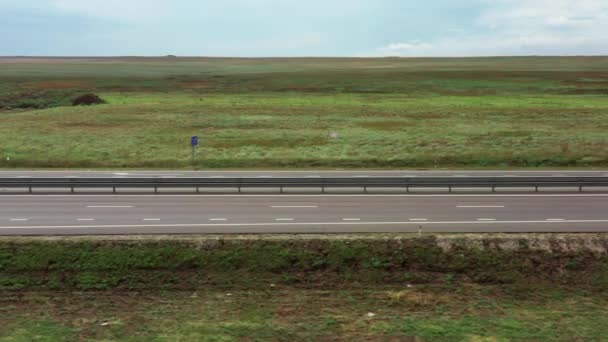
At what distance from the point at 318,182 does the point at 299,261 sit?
28.7ft

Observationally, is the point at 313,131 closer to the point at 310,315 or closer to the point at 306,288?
the point at 306,288

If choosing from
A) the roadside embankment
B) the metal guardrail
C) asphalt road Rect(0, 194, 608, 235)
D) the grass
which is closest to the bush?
the metal guardrail

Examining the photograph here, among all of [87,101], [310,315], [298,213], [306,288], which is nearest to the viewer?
[310,315]

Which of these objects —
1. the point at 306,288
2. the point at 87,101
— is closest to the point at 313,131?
the point at 306,288

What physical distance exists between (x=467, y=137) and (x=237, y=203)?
2423 cm

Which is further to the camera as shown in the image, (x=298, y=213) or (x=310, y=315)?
(x=298, y=213)

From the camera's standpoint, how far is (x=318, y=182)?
2492cm

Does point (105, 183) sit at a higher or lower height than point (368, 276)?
higher

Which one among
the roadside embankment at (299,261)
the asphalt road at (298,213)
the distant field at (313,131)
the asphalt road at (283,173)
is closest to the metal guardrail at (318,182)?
the asphalt road at (298,213)

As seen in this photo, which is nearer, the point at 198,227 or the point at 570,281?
the point at 570,281

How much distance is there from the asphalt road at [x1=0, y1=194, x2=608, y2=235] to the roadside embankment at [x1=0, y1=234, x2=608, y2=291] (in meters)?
1.14

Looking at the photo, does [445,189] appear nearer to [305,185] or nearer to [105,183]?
[305,185]

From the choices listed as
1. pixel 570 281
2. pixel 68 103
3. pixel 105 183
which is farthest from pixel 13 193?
pixel 68 103

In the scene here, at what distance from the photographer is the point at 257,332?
12.9 metres
